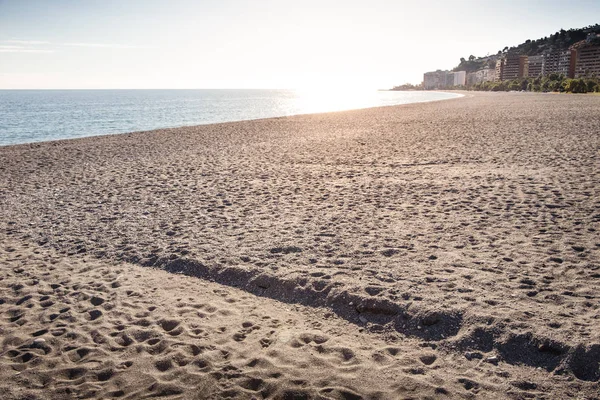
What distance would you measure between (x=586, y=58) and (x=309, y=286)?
594ft

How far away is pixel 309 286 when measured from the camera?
5773 mm

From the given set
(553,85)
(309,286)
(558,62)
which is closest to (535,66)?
(558,62)

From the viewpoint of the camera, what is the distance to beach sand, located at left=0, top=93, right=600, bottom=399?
4.02 meters

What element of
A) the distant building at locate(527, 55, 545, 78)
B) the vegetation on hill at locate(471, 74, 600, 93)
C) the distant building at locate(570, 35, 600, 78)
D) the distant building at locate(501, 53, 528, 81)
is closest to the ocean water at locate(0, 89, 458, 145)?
the vegetation on hill at locate(471, 74, 600, 93)

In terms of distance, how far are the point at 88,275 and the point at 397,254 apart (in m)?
4.74

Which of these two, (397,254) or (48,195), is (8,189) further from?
(397,254)

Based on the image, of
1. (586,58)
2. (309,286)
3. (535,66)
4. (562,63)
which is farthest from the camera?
(535,66)

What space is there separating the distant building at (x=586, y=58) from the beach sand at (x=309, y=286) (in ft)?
541

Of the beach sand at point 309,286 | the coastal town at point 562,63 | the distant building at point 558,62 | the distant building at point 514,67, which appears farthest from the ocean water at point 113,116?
the distant building at point 514,67

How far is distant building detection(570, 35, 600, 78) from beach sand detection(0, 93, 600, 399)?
16501cm

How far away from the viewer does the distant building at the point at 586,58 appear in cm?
14362

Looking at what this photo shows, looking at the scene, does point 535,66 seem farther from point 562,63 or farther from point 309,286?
point 309,286

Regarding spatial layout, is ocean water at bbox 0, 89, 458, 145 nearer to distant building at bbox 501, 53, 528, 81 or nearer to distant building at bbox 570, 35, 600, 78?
distant building at bbox 570, 35, 600, 78

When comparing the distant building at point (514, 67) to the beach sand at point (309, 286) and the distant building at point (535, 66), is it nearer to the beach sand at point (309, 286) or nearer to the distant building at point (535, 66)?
the distant building at point (535, 66)
